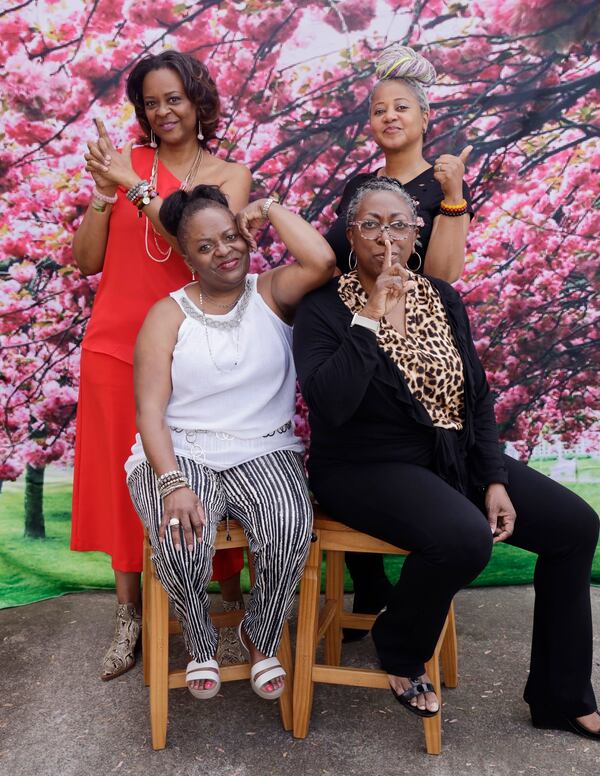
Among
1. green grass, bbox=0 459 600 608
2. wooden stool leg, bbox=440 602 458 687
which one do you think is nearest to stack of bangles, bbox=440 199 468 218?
wooden stool leg, bbox=440 602 458 687

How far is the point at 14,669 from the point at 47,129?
2.04 meters

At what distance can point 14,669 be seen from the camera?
2.82 meters

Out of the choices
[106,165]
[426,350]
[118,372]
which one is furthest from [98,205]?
[426,350]

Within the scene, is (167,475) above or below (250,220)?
below

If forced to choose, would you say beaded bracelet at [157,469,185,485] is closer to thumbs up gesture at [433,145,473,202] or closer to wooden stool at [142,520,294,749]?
wooden stool at [142,520,294,749]

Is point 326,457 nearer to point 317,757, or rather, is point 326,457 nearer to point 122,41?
point 317,757

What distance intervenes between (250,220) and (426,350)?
2.15ft

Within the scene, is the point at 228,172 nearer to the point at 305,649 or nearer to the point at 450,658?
the point at 305,649

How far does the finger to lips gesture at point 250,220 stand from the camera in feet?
7.90

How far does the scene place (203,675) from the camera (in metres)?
2.27

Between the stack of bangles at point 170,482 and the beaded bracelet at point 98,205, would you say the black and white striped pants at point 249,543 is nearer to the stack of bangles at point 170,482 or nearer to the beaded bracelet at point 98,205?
the stack of bangles at point 170,482

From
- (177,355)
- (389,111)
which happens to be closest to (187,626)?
(177,355)

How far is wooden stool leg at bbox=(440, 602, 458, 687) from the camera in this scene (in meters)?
2.64

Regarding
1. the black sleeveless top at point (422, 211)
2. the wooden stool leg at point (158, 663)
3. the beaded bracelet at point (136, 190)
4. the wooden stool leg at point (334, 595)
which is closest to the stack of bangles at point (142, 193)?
the beaded bracelet at point (136, 190)
